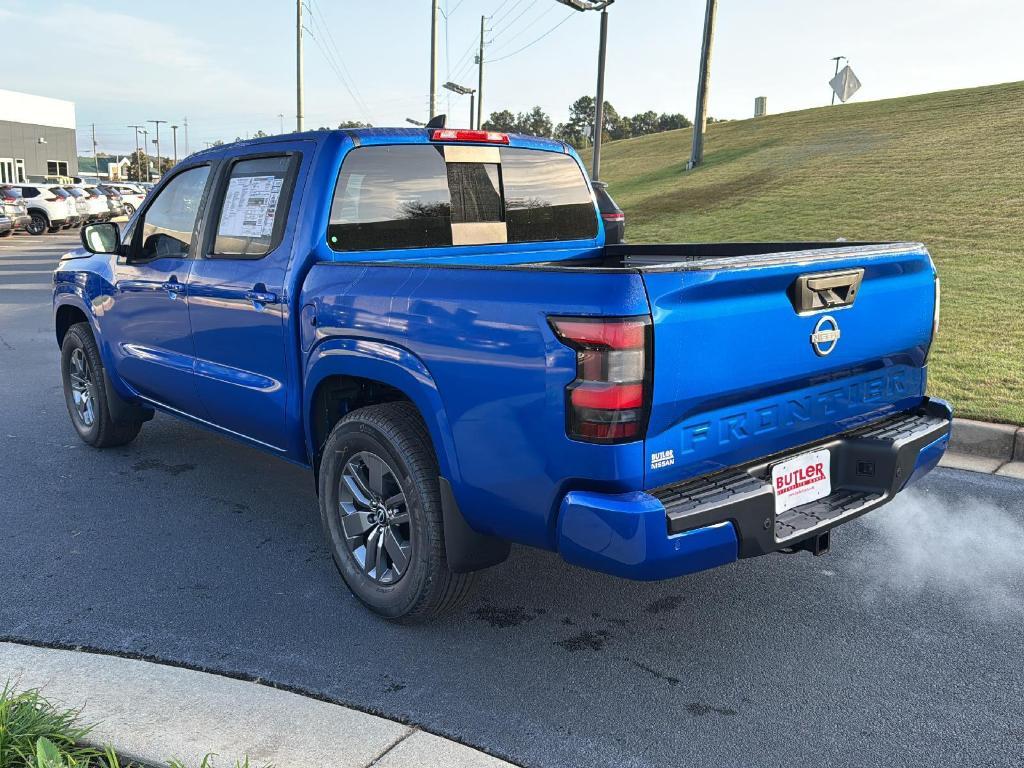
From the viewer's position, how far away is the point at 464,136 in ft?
14.6

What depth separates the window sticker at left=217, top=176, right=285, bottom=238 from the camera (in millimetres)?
4316

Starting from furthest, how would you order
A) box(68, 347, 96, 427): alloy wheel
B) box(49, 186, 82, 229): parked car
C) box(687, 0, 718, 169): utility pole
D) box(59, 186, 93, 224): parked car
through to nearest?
box(59, 186, 93, 224): parked car → box(49, 186, 82, 229): parked car → box(687, 0, 718, 169): utility pole → box(68, 347, 96, 427): alloy wheel

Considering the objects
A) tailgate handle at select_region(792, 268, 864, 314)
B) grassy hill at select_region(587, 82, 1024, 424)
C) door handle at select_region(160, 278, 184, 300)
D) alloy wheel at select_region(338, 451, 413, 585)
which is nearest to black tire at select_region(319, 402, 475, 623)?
alloy wheel at select_region(338, 451, 413, 585)

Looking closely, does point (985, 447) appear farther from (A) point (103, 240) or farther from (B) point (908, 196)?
(B) point (908, 196)

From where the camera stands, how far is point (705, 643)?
3.57 metres

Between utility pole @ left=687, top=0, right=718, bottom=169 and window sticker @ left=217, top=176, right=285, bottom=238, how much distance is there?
3015cm

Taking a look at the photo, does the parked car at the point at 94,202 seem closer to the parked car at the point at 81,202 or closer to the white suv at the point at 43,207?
the parked car at the point at 81,202

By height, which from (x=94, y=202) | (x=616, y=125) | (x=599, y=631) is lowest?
(x=599, y=631)

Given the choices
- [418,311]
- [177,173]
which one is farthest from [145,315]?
[418,311]

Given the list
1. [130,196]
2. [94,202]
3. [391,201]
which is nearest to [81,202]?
[94,202]

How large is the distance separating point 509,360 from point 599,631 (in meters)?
1.27

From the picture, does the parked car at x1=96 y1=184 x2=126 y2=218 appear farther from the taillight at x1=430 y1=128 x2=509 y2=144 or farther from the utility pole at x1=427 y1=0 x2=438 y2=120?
the taillight at x1=430 y1=128 x2=509 y2=144

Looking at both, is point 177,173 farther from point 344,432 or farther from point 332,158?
point 344,432

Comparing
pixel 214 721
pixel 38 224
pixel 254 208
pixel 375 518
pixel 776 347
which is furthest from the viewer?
pixel 38 224
